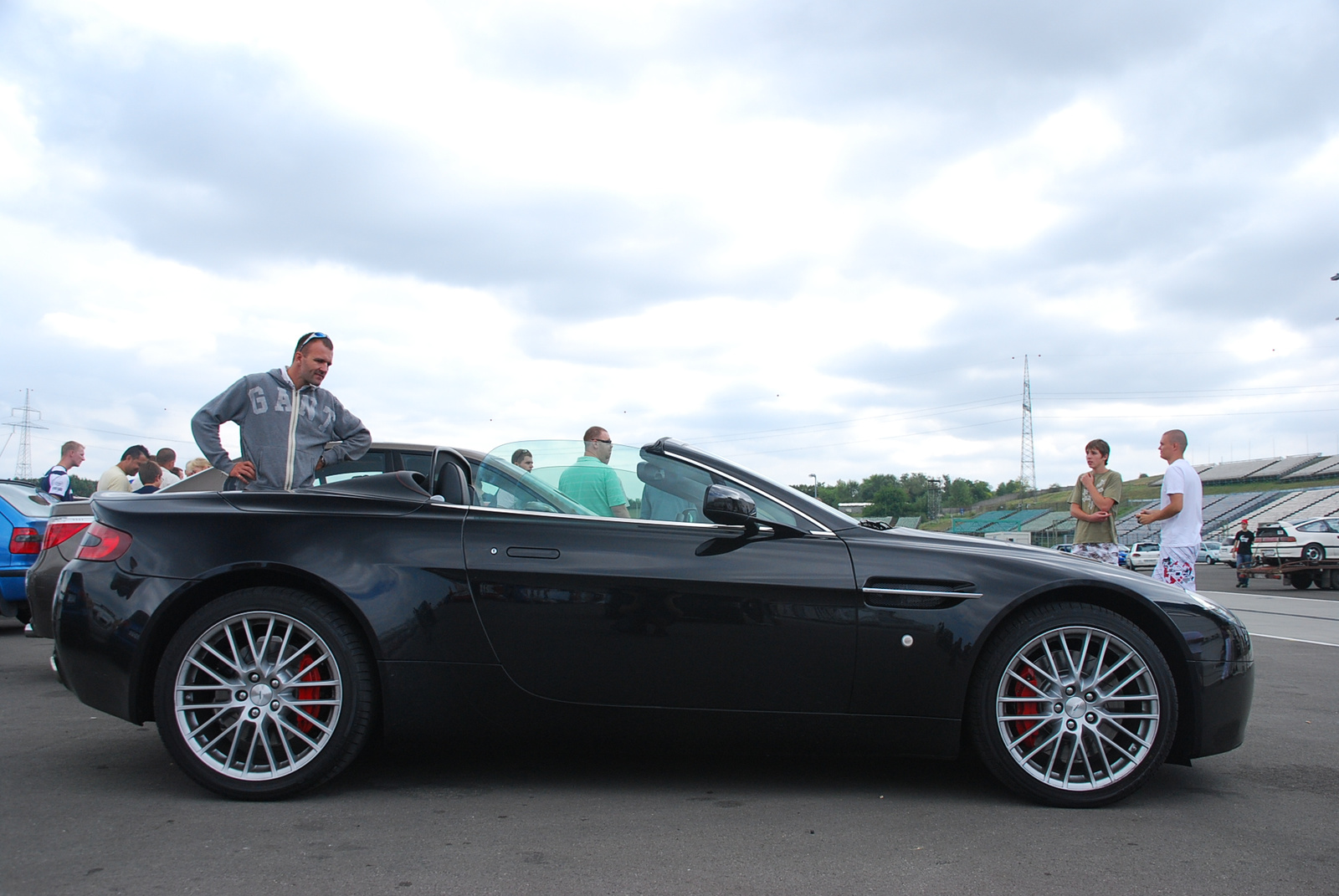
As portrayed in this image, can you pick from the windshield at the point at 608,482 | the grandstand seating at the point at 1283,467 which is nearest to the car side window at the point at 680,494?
the windshield at the point at 608,482

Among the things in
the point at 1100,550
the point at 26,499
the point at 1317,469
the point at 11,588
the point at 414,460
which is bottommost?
the point at 11,588

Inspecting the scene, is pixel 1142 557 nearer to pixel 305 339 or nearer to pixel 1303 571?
pixel 1303 571

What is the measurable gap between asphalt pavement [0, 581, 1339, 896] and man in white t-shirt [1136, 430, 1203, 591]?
120 inches

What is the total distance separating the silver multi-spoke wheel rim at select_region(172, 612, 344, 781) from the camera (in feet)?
10.6

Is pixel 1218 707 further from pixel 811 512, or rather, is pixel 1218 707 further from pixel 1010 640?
pixel 811 512

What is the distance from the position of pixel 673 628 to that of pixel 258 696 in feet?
4.59

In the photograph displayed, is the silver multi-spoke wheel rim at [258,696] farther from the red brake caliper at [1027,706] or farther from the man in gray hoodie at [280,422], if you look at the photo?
the red brake caliper at [1027,706]

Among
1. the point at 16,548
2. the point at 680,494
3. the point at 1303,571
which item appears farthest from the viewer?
the point at 1303,571

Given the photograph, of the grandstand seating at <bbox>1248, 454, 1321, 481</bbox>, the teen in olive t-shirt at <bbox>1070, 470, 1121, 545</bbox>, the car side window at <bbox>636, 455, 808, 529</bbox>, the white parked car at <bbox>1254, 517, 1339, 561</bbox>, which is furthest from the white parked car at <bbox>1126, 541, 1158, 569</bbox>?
the grandstand seating at <bbox>1248, 454, 1321, 481</bbox>

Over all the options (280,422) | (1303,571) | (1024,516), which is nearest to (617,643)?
(280,422)

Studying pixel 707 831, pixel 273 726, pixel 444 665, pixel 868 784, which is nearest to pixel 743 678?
pixel 707 831

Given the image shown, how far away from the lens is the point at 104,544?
11.2ft

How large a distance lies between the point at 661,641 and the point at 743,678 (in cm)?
29

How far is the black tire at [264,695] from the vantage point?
10.6 feet
